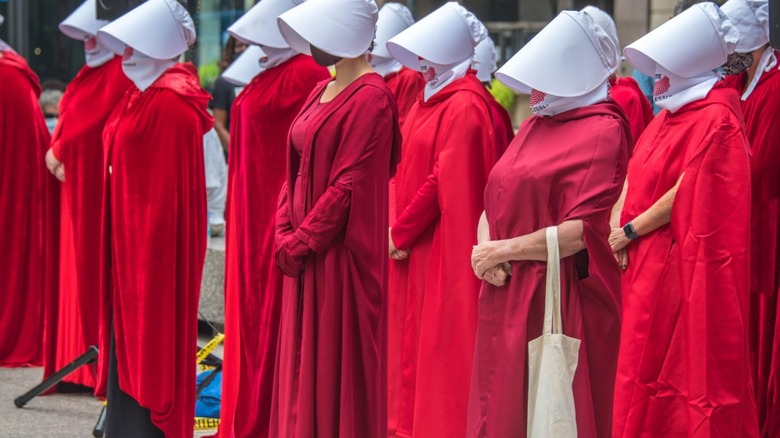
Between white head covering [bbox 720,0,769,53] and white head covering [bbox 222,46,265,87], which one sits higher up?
white head covering [bbox 720,0,769,53]

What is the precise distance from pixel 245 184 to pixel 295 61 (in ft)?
2.01

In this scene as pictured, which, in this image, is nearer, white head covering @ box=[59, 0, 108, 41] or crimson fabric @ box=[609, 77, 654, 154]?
crimson fabric @ box=[609, 77, 654, 154]

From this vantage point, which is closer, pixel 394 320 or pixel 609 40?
pixel 609 40

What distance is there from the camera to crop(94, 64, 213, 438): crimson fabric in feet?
19.0

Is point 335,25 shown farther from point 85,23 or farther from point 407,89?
point 85,23

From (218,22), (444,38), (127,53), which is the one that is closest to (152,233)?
(127,53)

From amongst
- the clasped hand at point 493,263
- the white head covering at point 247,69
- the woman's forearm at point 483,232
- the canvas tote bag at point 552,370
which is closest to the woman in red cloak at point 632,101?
the white head covering at point 247,69

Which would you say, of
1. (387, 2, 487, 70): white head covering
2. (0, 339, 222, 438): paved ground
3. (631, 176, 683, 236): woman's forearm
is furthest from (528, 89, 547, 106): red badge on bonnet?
(0, 339, 222, 438): paved ground

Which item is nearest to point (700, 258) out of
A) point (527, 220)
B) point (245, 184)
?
point (527, 220)

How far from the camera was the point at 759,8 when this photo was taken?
573 cm

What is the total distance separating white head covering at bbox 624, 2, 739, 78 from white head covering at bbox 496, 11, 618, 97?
69cm

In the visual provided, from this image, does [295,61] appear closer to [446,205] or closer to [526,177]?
[446,205]

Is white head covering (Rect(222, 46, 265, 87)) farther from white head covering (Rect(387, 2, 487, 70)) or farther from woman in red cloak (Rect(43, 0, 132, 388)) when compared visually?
white head covering (Rect(387, 2, 487, 70))

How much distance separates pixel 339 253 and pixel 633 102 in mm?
2224
